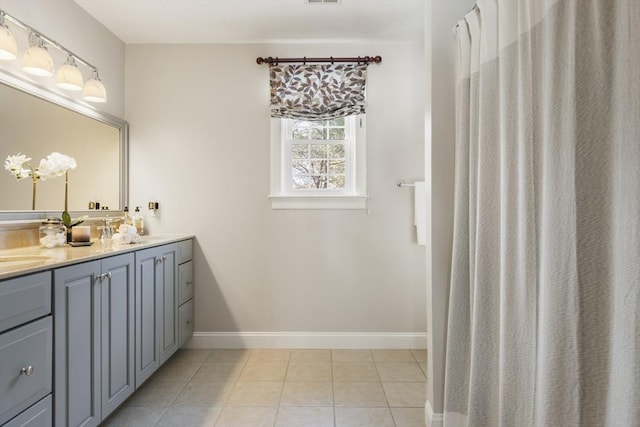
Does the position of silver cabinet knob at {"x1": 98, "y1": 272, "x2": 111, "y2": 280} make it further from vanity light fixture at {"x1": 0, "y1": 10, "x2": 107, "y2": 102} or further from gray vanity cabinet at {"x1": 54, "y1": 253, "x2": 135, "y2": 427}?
vanity light fixture at {"x1": 0, "y1": 10, "x2": 107, "y2": 102}

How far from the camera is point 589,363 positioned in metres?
0.80

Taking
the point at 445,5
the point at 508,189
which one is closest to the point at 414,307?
the point at 508,189

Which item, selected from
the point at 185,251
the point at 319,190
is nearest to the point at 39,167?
the point at 185,251

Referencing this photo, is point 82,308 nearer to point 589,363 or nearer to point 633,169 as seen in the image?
point 589,363

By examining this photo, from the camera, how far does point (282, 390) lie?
6.55ft

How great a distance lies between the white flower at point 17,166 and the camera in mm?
1660

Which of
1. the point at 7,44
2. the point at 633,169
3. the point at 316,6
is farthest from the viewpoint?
the point at 316,6

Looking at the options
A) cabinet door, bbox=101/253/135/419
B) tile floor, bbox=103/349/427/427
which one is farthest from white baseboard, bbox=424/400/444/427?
cabinet door, bbox=101/253/135/419

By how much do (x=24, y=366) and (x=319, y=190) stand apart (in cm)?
197

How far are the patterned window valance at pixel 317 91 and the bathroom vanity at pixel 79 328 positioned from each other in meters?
1.35

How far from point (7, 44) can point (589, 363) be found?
253 centimetres

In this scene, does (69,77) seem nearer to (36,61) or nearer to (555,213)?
(36,61)

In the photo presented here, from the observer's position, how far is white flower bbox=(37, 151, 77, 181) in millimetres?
1799

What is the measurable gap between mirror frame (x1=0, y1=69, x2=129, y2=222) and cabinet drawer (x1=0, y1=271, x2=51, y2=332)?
2.46 feet
